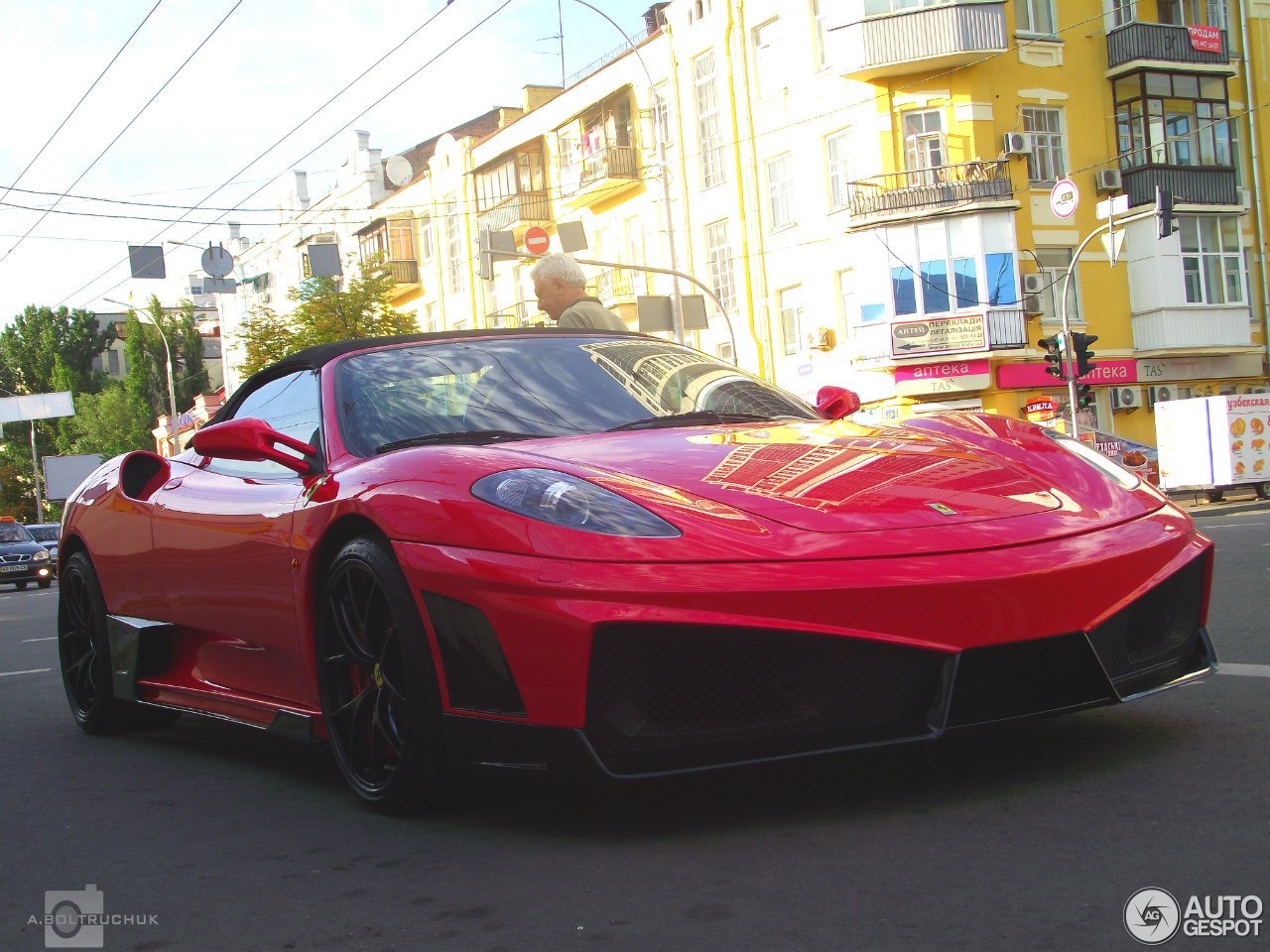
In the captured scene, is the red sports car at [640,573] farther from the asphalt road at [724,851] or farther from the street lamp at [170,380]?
the street lamp at [170,380]

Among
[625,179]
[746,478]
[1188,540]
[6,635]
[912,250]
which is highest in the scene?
[625,179]

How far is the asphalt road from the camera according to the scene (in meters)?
2.53

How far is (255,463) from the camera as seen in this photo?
466cm

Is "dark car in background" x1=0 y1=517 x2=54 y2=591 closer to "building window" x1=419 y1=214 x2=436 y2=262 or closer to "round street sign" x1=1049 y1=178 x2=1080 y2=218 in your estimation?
"round street sign" x1=1049 y1=178 x2=1080 y2=218

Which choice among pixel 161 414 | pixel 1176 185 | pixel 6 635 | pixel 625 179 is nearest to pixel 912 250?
pixel 1176 185

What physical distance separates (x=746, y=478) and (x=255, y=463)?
1.83 meters

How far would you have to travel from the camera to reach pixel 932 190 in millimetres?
31531

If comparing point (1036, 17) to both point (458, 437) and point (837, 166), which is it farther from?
point (458, 437)

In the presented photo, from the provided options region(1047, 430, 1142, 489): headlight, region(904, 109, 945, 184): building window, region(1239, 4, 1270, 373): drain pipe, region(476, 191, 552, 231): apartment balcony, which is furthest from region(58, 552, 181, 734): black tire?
region(476, 191, 552, 231): apartment balcony

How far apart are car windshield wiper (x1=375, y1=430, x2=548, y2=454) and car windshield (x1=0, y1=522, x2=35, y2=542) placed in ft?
105

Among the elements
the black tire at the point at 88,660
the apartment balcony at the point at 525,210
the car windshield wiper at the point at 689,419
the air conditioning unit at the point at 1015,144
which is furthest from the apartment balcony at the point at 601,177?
the car windshield wiper at the point at 689,419

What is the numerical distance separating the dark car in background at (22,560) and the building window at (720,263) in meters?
16.9

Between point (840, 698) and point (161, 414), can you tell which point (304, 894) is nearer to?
point (840, 698)

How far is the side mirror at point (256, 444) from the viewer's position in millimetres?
4137
